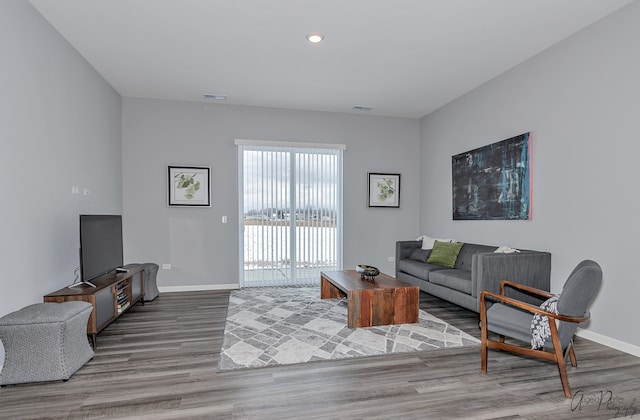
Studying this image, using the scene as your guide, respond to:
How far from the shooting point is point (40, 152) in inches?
122

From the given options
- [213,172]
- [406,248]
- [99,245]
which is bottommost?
[406,248]

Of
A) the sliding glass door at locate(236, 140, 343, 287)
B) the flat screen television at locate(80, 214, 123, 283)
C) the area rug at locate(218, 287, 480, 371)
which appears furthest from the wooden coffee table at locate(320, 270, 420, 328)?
the flat screen television at locate(80, 214, 123, 283)

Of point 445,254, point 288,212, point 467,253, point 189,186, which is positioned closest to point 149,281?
point 189,186

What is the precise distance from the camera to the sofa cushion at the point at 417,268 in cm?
478

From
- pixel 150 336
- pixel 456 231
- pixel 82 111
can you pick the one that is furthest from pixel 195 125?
pixel 456 231

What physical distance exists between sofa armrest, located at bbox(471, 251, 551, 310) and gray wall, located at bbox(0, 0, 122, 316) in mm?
4377

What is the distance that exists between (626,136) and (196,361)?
4.34 meters

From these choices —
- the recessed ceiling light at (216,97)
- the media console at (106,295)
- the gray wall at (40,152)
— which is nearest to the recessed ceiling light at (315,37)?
the recessed ceiling light at (216,97)

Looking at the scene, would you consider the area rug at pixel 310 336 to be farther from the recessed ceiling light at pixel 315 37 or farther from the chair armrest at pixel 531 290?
the recessed ceiling light at pixel 315 37

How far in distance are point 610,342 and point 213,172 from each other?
218 inches

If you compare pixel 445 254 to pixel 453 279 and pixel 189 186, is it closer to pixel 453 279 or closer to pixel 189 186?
pixel 453 279

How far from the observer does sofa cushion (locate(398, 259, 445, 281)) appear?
4.78 metres

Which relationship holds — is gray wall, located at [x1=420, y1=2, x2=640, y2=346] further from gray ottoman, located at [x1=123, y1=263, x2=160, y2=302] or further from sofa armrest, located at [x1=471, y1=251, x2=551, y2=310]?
gray ottoman, located at [x1=123, y1=263, x2=160, y2=302]

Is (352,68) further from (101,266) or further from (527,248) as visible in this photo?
(101,266)
